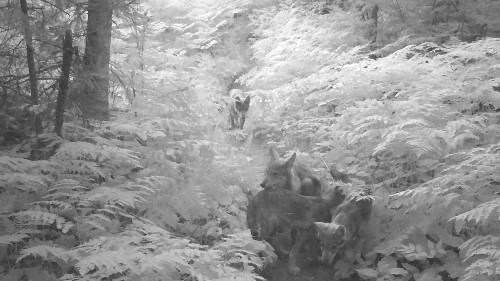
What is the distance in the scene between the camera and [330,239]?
210 inches

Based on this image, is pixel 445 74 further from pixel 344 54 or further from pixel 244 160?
pixel 244 160

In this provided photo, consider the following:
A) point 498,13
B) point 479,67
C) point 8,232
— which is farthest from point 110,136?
point 498,13

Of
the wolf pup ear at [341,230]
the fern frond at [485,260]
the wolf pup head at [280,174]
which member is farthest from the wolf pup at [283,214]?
the fern frond at [485,260]

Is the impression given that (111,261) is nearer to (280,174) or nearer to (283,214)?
(283,214)

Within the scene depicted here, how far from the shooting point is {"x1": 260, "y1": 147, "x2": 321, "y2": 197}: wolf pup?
263 inches

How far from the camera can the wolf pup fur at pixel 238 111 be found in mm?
10695

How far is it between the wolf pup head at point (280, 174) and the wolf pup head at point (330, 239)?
4.65ft

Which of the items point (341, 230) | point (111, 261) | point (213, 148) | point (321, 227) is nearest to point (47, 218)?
point (111, 261)

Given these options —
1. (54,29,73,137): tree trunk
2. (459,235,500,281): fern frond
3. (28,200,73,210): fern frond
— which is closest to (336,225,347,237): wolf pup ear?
(459,235,500,281): fern frond

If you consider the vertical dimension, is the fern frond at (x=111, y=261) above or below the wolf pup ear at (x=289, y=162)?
below

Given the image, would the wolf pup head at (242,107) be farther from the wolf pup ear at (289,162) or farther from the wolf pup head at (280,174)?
the wolf pup ear at (289,162)

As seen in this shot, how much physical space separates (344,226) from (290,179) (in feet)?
5.50

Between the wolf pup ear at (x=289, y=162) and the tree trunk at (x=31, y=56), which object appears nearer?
the tree trunk at (x=31, y=56)

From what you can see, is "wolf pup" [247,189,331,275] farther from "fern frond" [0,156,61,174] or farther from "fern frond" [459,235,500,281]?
"fern frond" [0,156,61,174]
